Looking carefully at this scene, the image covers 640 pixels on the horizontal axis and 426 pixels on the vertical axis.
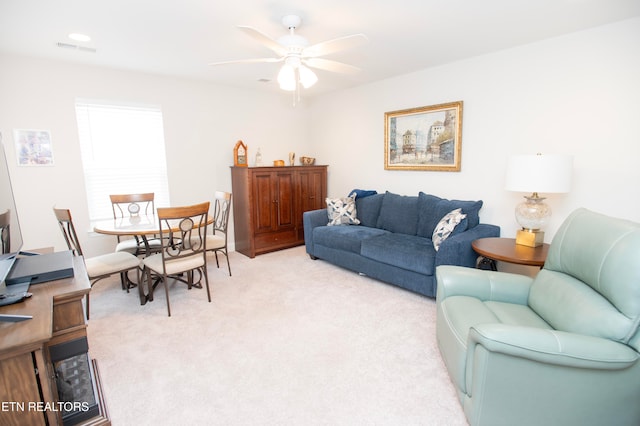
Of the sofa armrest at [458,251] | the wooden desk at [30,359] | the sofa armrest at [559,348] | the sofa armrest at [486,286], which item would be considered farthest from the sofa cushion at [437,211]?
the wooden desk at [30,359]

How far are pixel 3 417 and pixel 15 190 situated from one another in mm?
3170

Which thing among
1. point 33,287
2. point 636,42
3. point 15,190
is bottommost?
point 33,287

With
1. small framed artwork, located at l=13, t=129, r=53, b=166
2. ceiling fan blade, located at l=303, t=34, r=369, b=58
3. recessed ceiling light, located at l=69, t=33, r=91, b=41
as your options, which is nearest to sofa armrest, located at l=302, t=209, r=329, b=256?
ceiling fan blade, located at l=303, t=34, r=369, b=58

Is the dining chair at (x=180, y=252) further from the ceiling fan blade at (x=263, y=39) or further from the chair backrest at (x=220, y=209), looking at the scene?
the ceiling fan blade at (x=263, y=39)

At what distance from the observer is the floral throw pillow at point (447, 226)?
3.15 meters

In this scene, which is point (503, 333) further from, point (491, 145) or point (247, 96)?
point (247, 96)

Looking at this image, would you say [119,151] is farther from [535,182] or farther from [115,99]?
[535,182]

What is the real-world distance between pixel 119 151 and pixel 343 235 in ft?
9.74

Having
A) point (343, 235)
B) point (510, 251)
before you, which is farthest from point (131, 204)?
point (510, 251)

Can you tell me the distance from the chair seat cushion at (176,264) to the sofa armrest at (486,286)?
7.24ft

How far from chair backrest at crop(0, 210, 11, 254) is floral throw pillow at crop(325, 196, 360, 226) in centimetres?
322

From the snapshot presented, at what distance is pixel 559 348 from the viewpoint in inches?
53.7

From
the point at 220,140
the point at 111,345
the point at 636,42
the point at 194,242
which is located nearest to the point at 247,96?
the point at 220,140

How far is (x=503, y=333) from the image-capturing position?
142 centimetres
